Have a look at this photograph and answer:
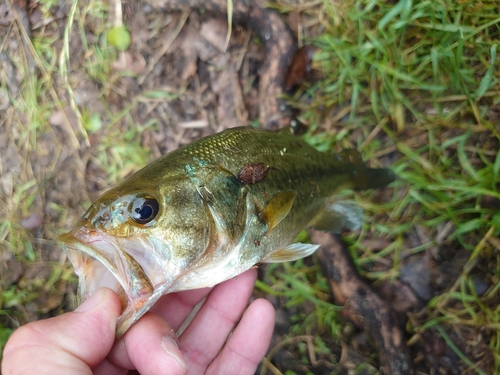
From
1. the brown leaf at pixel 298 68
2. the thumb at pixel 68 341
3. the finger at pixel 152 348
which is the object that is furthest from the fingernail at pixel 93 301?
the brown leaf at pixel 298 68

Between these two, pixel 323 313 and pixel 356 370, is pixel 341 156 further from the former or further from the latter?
pixel 356 370

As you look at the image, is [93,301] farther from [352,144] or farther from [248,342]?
[352,144]

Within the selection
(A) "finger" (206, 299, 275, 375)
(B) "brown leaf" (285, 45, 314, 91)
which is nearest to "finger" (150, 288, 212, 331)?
(A) "finger" (206, 299, 275, 375)

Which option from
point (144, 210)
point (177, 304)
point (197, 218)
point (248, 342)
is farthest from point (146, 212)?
point (248, 342)

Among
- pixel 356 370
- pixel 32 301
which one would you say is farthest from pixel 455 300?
pixel 32 301

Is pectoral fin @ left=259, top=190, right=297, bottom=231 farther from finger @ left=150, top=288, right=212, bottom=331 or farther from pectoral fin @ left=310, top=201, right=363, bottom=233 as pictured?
finger @ left=150, top=288, right=212, bottom=331

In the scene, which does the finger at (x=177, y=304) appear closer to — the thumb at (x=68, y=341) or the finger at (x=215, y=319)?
the finger at (x=215, y=319)
